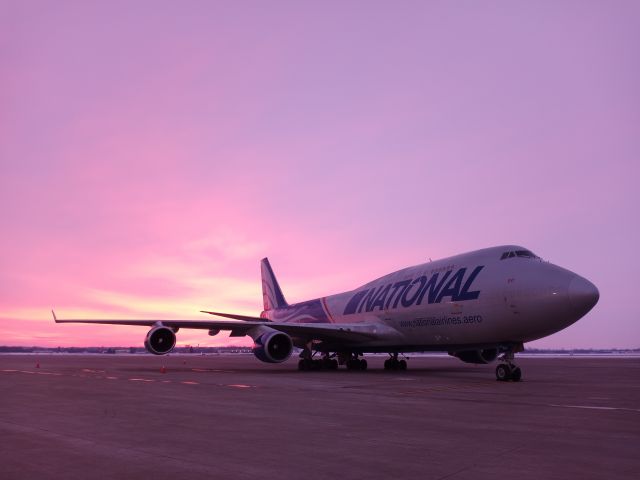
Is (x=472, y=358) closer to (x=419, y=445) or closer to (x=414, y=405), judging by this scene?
(x=414, y=405)

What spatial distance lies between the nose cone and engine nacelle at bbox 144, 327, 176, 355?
17610 mm

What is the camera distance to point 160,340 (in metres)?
27.1

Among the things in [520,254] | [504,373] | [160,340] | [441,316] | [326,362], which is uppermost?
[520,254]

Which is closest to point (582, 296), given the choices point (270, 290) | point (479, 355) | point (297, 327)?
point (479, 355)

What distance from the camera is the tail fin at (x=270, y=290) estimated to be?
1641 inches

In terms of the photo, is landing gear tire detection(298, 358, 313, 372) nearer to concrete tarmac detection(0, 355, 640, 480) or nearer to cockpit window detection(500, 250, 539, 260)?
cockpit window detection(500, 250, 539, 260)

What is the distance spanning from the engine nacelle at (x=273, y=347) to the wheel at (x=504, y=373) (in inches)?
377

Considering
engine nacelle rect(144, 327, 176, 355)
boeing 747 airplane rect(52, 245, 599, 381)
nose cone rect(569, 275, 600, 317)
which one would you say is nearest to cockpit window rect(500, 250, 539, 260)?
boeing 747 airplane rect(52, 245, 599, 381)

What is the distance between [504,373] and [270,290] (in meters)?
25.8

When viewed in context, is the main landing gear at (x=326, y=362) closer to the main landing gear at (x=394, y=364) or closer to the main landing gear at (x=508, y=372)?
the main landing gear at (x=394, y=364)

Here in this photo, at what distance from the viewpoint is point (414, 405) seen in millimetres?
11188

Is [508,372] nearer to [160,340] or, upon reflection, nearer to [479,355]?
[479,355]

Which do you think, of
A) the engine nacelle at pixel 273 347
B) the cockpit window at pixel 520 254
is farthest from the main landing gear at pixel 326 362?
the cockpit window at pixel 520 254

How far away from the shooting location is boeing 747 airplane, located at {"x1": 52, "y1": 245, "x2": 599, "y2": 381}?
1872 centimetres
